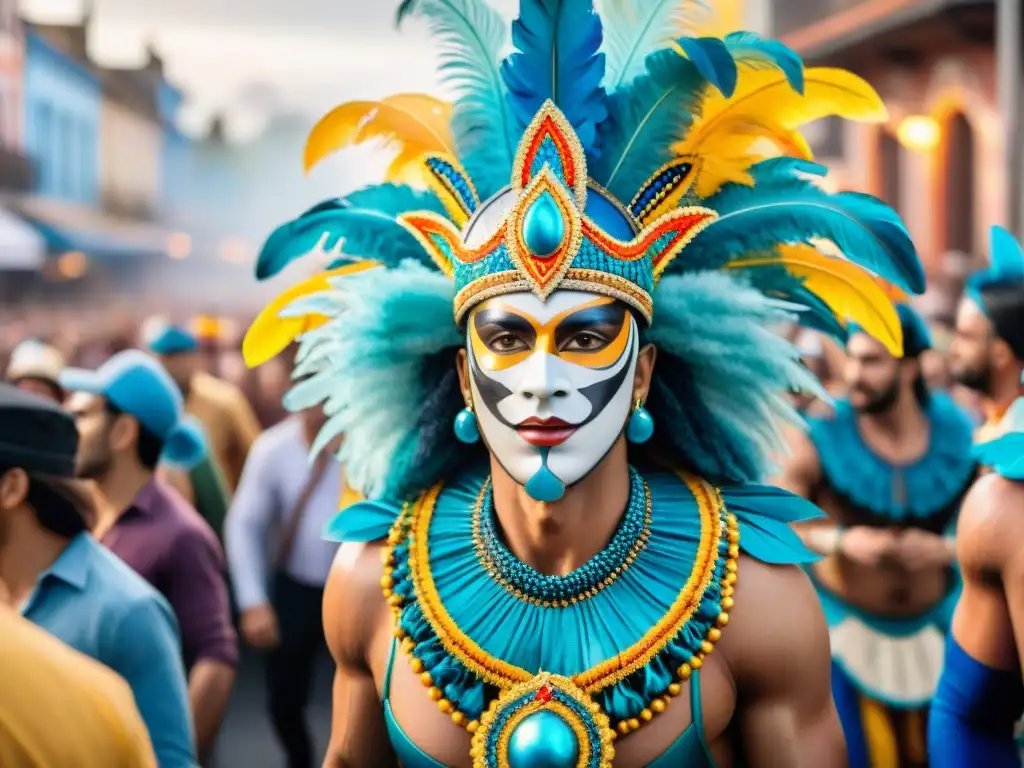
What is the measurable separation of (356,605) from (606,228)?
3.25ft

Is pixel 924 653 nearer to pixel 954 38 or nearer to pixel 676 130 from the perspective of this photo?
pixel 676 130

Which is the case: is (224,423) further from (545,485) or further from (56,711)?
(56,711)

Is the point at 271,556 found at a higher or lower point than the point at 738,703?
lower

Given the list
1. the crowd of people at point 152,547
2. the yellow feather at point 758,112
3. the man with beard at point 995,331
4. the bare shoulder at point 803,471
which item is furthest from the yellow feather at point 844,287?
the bare shoulder at point 803,471

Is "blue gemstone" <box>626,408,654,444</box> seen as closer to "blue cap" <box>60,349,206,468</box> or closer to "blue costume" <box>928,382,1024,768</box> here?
"blue costume" <box>928,382,1024,768</box>

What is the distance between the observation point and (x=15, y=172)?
24.6 meters

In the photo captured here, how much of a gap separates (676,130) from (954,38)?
14.6 m

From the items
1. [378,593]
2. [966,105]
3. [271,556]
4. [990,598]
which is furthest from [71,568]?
[966,105]

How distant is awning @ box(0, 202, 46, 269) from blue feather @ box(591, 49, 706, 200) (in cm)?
1978

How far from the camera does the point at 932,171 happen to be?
59.7 feet

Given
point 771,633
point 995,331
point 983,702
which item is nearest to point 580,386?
point 771,633

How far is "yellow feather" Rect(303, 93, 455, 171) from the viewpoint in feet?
11.8

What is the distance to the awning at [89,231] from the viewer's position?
25.4 metres

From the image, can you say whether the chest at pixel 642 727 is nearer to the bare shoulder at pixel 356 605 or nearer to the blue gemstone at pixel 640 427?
the bare shoulder at pixel 356 605
